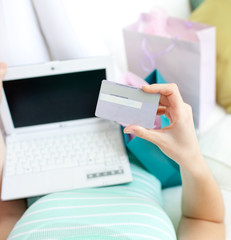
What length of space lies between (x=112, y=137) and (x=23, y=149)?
0.76 feet

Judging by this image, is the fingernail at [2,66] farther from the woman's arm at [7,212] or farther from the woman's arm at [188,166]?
the woman's arm at [188,166]

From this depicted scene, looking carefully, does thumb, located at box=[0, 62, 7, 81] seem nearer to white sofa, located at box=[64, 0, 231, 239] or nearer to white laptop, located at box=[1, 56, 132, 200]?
white laptop, located at box=[1, 56, 132, 200]

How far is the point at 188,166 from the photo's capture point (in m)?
0.57

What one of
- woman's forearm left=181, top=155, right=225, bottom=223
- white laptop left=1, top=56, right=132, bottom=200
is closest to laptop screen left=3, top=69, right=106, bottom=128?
white laptop left=1, top=56, right=132, bottom=200

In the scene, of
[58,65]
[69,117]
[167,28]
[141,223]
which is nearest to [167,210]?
[141,223]

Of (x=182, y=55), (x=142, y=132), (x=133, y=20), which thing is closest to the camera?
(x=142, y=132)

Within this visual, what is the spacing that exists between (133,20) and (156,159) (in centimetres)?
56

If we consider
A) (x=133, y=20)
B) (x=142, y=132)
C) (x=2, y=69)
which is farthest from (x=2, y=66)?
(x=133, y=20)

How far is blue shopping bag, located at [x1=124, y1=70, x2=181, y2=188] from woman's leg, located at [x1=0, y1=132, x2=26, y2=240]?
314 millimetres

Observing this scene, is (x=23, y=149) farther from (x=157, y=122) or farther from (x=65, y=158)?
(x=157, y=122)

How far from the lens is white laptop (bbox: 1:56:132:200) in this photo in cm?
68

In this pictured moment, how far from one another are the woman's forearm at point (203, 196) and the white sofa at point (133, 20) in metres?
0.06

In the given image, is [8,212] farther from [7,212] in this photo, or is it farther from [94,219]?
[94,219]

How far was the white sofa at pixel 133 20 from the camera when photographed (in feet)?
2.46
